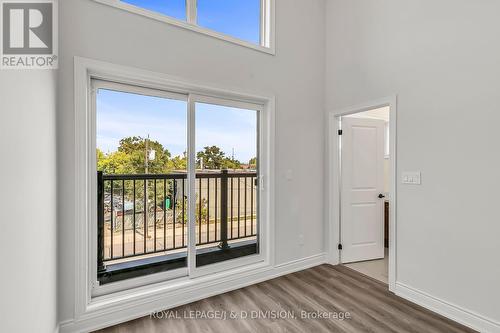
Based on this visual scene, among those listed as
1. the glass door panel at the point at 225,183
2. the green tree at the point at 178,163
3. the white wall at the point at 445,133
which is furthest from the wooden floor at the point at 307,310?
the green tree at the point at 178,163

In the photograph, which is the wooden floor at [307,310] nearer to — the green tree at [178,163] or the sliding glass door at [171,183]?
the sliding glass door at [171,183]

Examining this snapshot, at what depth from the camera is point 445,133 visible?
Answer: 7.62 ft

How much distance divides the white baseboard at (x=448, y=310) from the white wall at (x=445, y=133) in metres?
0.05

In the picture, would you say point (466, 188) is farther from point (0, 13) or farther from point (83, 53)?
point (83, 53)

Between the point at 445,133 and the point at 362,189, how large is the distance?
1422 mm

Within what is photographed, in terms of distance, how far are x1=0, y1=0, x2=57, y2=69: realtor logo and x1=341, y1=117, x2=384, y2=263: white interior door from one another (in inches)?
128

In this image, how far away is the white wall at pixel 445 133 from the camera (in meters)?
2.06

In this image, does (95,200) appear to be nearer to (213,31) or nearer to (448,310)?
(213,31)

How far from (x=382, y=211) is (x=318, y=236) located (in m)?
1.07

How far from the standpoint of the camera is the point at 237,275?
2844 millimetres

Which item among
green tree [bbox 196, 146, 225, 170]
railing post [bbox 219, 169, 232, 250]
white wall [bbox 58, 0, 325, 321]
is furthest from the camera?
railing post [bbox 219, 169, 232, 250]

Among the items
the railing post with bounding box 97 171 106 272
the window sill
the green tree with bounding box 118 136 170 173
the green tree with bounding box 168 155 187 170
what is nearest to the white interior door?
the window sill

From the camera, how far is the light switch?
8.27 ft

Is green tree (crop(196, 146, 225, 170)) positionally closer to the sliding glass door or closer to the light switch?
the sliding glass door
